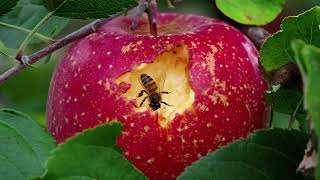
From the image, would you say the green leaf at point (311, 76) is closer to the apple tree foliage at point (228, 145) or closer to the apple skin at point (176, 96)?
the apple tree foliage at point (228, 145)

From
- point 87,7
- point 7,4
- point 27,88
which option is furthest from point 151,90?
point 27,88

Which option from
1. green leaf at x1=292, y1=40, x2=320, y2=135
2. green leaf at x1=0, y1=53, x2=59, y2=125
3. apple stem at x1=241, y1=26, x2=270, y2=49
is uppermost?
green leaf at x1=292, y1=40, x2=320, y2=135

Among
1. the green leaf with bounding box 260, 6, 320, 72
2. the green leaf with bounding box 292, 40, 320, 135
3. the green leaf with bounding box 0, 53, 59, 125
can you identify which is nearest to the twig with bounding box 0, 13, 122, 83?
the green leaf with bounding box 260, 6, 320, 72

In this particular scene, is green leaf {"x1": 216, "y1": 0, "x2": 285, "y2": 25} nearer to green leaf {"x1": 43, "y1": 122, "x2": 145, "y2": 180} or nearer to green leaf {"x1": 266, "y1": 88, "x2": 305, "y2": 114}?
green leaf {"x1": 266, "y1": 88, "x2": 305, "y2": 114}

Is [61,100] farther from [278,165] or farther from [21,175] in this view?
[278,165]

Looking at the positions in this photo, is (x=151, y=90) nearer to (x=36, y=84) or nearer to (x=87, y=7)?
(x=87, y=7)

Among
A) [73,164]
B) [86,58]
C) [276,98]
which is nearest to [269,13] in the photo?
[276,98]

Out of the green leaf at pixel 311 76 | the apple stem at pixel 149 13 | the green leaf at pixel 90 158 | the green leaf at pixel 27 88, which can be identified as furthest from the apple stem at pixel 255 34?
the green leaf at pixel 27 88
